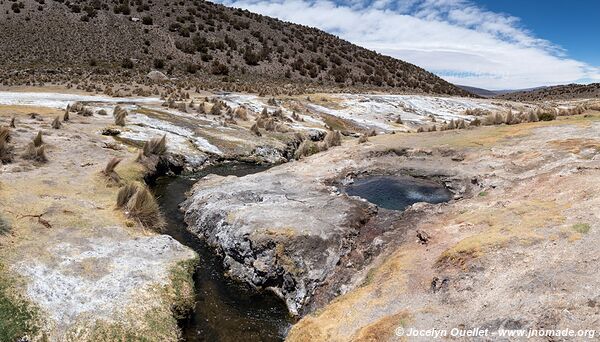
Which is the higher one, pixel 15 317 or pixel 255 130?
pixel 255 130

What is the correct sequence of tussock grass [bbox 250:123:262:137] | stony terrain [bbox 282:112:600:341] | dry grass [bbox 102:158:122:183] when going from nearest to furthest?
stony terrain [bbox 282:112:600:341], dry grass [bbox 102:158:122:183], tussock grass [bbox 250:123:262:137]

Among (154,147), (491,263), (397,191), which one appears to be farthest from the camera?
(154,147)

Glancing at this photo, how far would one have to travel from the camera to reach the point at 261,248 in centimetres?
1305

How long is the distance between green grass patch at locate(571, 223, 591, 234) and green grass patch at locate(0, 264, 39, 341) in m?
11.3

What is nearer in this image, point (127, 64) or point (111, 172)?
point (111, 172)

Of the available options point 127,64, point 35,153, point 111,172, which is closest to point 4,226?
point 111,172

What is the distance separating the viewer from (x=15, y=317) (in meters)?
8.98

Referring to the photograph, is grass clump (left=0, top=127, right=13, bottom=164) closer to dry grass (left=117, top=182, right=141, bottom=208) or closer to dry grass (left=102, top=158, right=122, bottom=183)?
dry grass (left=102, top=158, right=122, bottom=183)

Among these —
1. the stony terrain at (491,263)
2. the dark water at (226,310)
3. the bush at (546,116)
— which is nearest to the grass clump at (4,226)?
the dark water at (226,310)

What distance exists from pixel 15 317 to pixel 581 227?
11.9 meters

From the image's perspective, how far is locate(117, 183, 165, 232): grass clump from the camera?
14781 mm

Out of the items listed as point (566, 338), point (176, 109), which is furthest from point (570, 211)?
point (176, 109)

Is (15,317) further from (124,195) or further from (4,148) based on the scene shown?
(4,148)

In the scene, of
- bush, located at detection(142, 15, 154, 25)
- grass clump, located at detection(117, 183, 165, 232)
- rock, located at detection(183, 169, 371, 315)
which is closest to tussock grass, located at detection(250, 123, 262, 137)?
rock, located at detection(183, 169, 371, 315)
